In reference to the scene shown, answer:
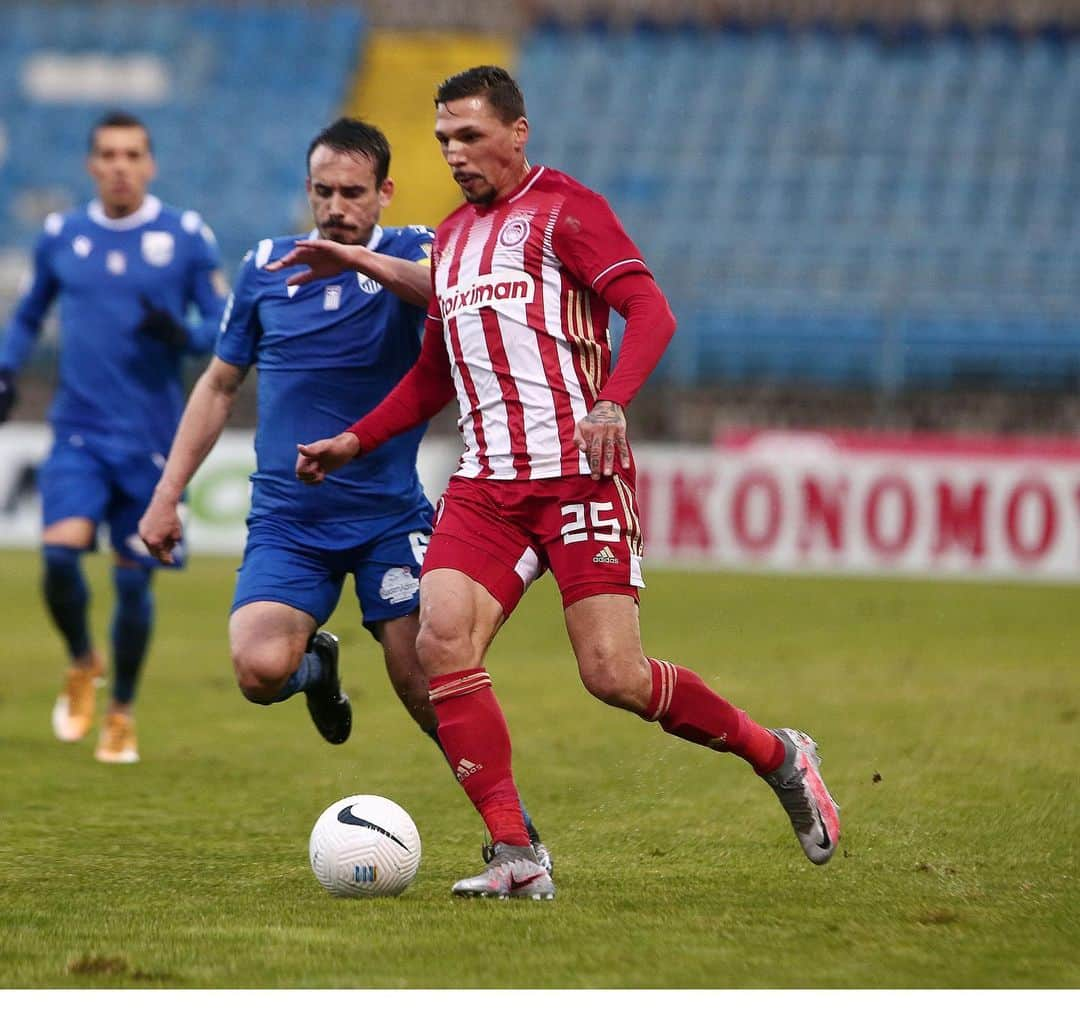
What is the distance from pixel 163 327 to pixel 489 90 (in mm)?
3265

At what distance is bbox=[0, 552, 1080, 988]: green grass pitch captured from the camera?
13.8 feet

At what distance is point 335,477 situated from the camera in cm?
591

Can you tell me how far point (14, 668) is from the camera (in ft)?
A: 36.4

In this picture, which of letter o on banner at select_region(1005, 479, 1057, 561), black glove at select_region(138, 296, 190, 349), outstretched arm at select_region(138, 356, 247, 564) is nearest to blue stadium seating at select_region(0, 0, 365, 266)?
letter o on banner at select_region(1005, 479, 1057, 561)

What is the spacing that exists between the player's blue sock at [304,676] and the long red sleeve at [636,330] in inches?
58.8

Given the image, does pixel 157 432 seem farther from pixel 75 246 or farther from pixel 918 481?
pixel 918 481

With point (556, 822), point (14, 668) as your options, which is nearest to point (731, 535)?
point (14, 668)

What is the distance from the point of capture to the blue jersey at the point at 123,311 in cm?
833

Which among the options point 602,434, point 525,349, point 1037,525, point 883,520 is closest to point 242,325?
point 525,349

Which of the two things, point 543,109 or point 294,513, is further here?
point 543,109

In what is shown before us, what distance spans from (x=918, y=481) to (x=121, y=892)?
1309 centimetres

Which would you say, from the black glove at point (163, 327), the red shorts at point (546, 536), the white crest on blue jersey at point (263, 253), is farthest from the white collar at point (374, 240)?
the black glove at point (163, 327)

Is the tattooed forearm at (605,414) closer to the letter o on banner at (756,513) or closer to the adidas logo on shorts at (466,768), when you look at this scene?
the adidas logo on shorts at (466,768)

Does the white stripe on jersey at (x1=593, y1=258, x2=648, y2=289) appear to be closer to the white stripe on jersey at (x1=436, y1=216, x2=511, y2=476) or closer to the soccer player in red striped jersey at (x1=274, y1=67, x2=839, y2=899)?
the soccer player in red striped jersey at (x1=274, y1=67, x2=839, y2=899)
